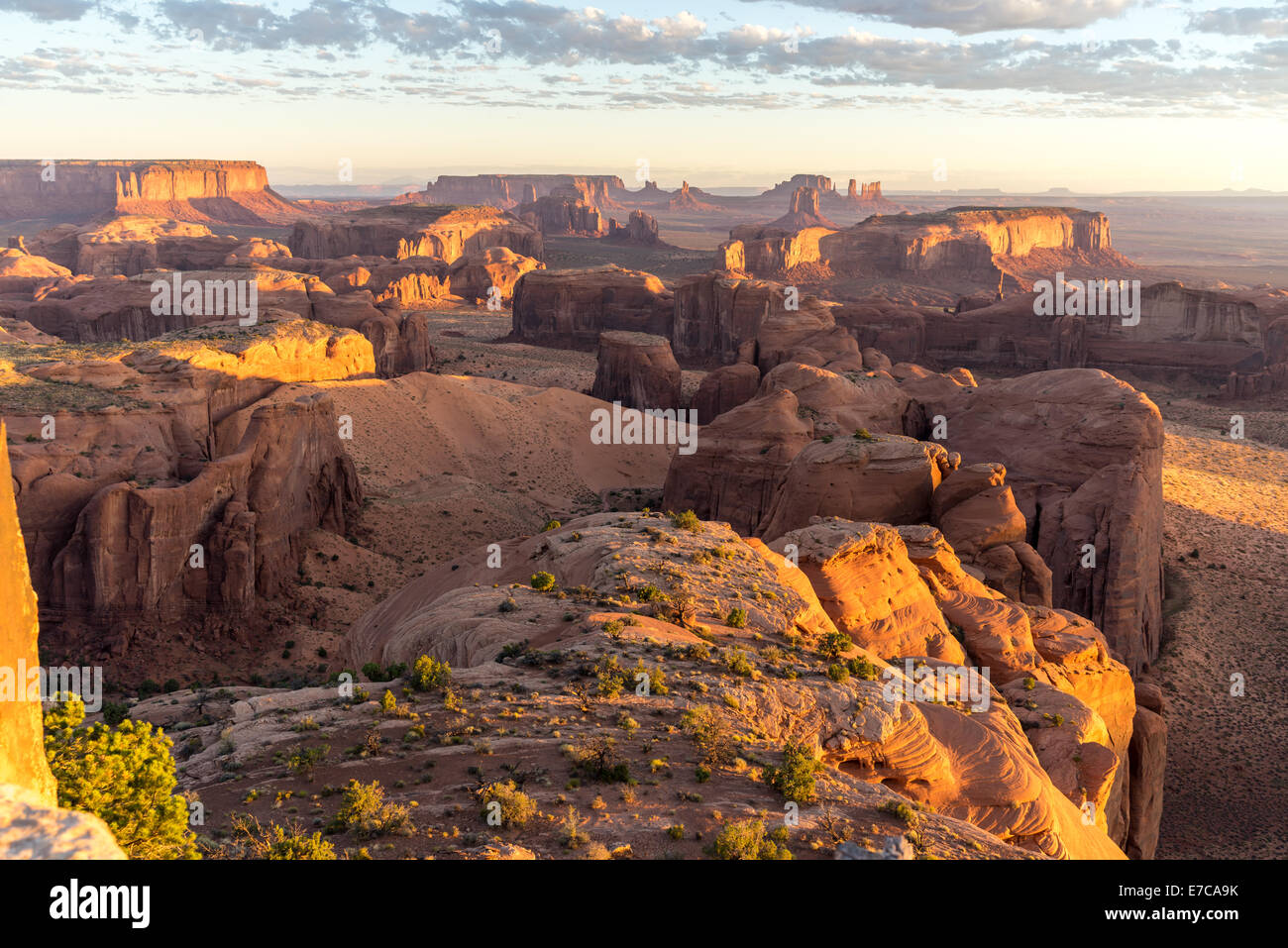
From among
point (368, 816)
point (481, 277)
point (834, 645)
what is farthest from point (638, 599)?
point (481, 277)

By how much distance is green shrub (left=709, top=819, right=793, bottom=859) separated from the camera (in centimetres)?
1281

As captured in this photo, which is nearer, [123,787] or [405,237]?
[123,787]

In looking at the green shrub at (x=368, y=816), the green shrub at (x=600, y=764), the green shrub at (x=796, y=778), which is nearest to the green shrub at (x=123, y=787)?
the green shrub at (x=368, y=816)

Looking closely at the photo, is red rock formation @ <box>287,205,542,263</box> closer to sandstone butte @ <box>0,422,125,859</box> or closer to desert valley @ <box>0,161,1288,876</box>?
desert valley @ <box>0,161,1288,876</box>

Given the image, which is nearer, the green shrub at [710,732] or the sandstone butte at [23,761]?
the sandstone butte at [23,761]

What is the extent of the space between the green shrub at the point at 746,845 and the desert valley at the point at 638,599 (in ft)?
0.27

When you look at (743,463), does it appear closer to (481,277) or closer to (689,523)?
(689,523)

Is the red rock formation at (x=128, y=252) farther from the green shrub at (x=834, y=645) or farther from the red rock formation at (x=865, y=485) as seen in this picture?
the green shrub at (x=834, y=645)

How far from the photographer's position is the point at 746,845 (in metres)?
12.9

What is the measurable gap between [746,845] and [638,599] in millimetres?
11041

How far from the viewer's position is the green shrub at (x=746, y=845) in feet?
42.0

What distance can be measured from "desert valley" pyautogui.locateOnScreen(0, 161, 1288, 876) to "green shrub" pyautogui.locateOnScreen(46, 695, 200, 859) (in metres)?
0.10

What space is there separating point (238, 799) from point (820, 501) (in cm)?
2724

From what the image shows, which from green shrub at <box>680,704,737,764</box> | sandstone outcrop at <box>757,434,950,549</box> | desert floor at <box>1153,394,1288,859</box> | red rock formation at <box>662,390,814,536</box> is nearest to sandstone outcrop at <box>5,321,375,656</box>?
red rock formation at <box>662,390,814,536</box>
